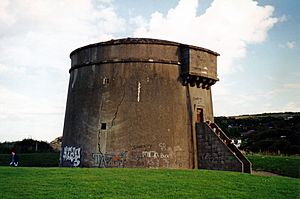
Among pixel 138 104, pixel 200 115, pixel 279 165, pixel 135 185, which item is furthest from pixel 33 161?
pixel 135 185

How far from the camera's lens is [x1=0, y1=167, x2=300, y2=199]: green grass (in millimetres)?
10273

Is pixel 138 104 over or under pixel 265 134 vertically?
under

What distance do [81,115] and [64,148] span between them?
7.51ft

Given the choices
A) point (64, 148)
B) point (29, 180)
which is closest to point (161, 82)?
point (64, 148)

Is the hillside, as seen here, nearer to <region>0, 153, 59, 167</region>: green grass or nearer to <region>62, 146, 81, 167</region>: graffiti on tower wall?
<region>0, 153, 59, 167</region>: green grass

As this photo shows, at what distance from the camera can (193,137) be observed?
1909 cm

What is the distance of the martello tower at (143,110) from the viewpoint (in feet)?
59.3

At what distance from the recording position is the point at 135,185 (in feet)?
37.2

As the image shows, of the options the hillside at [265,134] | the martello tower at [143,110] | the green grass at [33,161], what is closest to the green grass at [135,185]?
the martello tower at [143,110]

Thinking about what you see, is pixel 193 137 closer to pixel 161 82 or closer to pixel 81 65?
pixel 161 82

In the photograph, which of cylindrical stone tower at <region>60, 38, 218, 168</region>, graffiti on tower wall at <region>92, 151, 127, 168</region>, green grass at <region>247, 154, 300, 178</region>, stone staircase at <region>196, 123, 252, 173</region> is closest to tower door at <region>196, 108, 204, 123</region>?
cylindrical stone tower at <region>60, 38, 218, 168</region>

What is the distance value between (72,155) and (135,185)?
8824 mm

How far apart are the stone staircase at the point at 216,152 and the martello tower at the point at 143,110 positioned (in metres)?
0.05

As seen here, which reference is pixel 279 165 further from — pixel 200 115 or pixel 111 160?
pixel 111 160
